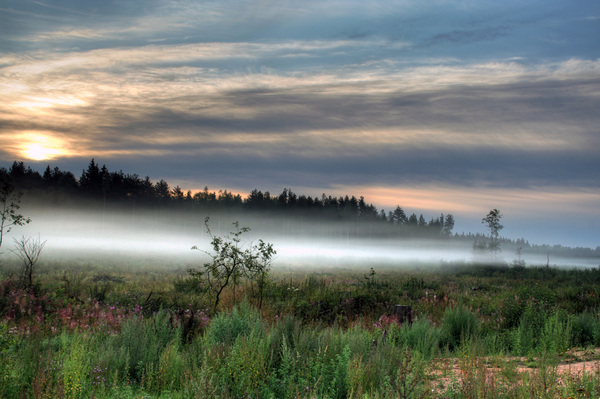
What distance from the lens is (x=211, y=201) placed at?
113m

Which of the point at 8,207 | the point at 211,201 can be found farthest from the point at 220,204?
the point at 8,207

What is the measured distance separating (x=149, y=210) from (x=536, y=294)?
93913 mm

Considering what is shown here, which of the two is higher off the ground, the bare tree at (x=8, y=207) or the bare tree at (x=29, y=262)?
the bare tree at (x=8, y=207)

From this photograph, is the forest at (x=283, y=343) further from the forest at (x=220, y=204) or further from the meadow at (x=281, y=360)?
the forest at (x=220, y=204)

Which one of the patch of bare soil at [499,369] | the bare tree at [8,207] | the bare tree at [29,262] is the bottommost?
the bare tree at [29,262]

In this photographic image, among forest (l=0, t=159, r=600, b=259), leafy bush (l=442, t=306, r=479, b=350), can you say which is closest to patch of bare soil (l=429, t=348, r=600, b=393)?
leafy bush (l=442, t=306, r=479, b=350)

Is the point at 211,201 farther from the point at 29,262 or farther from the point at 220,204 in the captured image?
the point at 29,262

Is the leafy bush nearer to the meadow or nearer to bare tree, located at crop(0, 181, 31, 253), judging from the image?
the meadow

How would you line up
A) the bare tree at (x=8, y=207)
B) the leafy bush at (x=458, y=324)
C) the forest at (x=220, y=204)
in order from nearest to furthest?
the leafy bush at (x=458, y=324)
the bare tree at (x=8, y=207)
the forest at (x=220, y=204)

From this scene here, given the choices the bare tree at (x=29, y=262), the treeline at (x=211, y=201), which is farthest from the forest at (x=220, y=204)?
the bare tree at (x=29, y=262)

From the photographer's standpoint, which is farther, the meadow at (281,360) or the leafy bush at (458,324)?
the leafy bush at (458,324)

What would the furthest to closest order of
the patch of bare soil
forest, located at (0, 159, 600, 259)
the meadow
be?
1. forest, located at (0, 159, 600, 259)
2. the patch of bare soil
3. the meadow

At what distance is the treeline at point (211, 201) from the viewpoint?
278 feet

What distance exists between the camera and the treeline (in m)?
84.6
